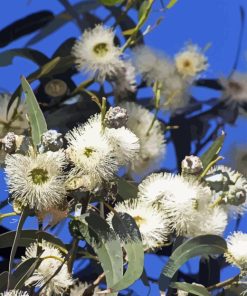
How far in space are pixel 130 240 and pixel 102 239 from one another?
0.11 feet

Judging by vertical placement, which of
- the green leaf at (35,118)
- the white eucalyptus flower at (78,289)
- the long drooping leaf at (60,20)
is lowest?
the white eucalyptus flower at (78,289)

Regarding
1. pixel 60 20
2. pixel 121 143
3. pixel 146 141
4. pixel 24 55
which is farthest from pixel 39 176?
pixel 60 20

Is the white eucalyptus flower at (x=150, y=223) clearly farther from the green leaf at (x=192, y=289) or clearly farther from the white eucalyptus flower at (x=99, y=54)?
the white eucalyptus flower at (x=99, y=54)

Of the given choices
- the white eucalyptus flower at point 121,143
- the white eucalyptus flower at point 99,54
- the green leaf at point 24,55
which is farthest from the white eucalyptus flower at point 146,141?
the white eucalyptus flower at point 121,143

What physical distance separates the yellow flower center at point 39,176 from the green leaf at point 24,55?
462mm

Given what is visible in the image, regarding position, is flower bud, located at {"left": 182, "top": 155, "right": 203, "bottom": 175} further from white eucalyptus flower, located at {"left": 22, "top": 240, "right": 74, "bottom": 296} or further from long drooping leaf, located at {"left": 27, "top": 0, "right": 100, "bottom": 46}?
long drooping leaf, located at {"left": 27, "top": 0, "right": 100, "bottom": 46}

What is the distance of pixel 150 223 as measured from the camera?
1221 mm

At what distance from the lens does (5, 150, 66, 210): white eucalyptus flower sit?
3.79 feet

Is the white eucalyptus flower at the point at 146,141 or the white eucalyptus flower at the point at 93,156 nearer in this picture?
the white eucalyptus flower at the point at 93,156

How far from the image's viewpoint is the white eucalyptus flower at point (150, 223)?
1220 millimetres

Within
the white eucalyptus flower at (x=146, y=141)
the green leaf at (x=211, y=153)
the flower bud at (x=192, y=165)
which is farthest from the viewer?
the white eucalyptus flower at (x=146, y=141)

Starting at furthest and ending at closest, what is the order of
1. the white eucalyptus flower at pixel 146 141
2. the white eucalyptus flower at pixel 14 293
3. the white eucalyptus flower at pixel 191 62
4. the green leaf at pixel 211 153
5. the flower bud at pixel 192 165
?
the white eucalyptus flower at pixel 191 62 < the white eucalyptus flower at pixel 146 141 < the green leaf at pixel 211 153 < the flower bud at pixel 192 165 < the white eucalyptus flower at pixel 14 293

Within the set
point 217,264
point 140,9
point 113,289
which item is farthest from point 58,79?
point 113,289

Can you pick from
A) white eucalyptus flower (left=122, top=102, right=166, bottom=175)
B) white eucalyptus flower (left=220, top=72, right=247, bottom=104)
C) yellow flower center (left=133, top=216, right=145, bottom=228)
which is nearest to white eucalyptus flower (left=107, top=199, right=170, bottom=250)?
yellow flower center (left=133, top=216, right=145, bottom=228)
